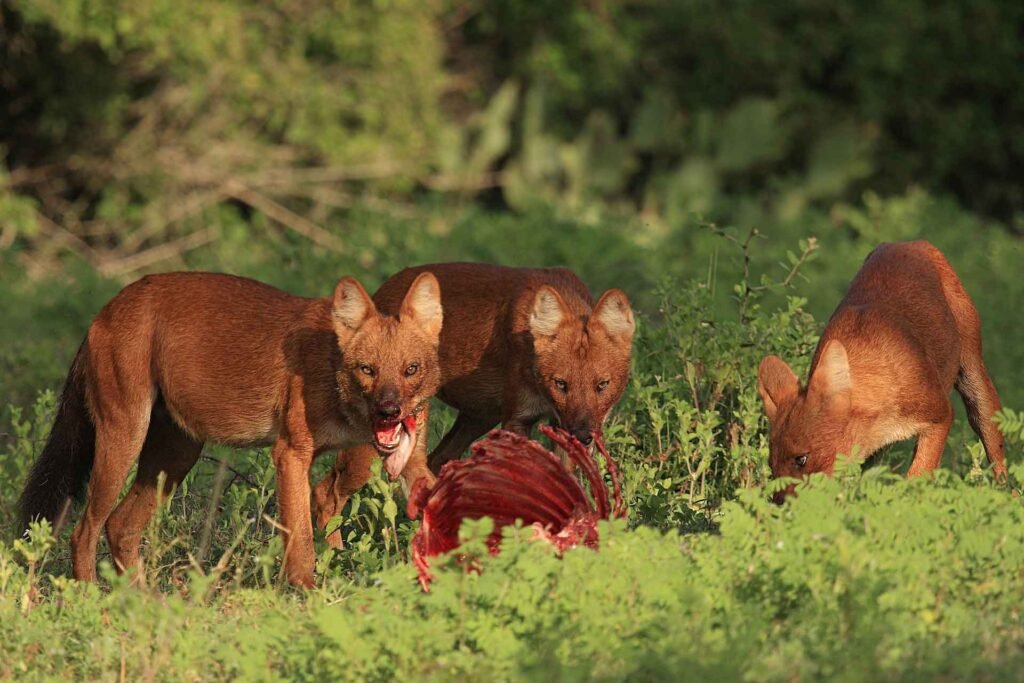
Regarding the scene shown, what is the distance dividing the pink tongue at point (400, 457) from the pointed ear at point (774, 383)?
1.44 metres

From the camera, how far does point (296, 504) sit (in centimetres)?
659

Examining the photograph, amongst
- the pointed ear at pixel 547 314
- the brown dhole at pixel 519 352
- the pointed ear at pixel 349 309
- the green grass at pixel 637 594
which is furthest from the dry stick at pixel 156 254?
the pointed ear at pixel 349 309

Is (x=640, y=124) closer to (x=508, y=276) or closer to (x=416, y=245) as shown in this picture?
(x=416, y=245)

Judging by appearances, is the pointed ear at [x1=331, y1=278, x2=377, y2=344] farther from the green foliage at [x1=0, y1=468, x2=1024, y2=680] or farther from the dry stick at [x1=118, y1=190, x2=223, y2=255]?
the dry stick at [x1=118, y1=190, x2=223, y2=255]

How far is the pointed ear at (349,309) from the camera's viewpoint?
6.68m

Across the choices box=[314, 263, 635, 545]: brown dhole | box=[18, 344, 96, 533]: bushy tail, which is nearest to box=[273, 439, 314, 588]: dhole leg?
box=[314, 263, 635, 545]: brown dhole

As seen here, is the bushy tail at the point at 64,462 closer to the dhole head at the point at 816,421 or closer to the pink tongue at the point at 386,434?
the pink tongue at the point at 386,434

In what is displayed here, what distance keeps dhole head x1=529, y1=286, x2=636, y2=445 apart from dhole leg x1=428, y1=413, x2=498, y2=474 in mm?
870

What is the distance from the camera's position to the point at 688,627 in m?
4.77

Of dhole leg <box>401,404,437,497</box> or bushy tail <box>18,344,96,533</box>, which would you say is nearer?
dhole leg <box>401,404,437,497</box>

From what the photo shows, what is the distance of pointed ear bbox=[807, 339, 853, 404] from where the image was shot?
263 inches

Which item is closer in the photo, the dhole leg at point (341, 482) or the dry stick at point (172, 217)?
the dhole leg at point (341, 482)

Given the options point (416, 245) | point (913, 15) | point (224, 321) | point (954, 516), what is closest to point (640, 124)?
point (913, 15)

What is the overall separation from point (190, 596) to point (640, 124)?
1533cm
